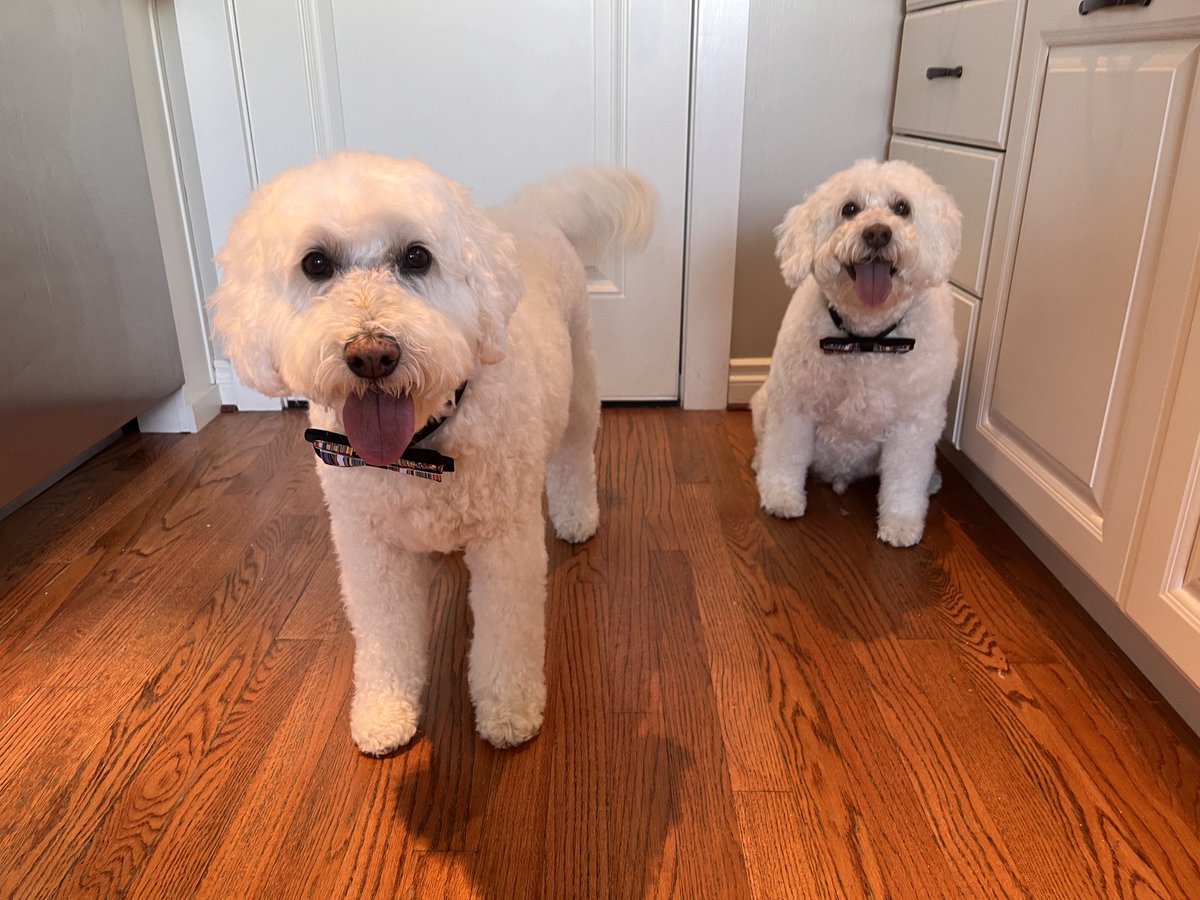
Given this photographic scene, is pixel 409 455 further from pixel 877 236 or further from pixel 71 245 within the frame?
pixel 71 245

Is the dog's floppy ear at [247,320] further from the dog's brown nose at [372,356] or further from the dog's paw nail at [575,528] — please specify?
the dog's paw nail at [575,528]

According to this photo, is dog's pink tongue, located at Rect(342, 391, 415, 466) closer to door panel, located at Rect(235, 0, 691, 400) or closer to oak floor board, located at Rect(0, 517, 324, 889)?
oak floor board, located at Rect(0, 517, 324, 889)

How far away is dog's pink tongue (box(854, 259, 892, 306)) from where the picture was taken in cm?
177

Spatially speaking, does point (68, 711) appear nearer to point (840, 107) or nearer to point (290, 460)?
point (290, 460)

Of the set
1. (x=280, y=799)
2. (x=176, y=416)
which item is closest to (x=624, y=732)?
(x=280, y=799)

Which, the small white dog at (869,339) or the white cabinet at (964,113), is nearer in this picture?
the small white dog at (869,339)

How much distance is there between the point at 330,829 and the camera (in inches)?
48.7

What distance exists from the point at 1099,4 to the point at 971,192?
0.54 meters

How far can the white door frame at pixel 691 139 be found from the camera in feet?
7.71

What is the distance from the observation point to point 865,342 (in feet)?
6.06

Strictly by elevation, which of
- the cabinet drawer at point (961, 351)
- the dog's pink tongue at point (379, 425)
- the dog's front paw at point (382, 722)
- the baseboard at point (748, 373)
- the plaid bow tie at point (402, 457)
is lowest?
the dog's front paw at point (382, 722)

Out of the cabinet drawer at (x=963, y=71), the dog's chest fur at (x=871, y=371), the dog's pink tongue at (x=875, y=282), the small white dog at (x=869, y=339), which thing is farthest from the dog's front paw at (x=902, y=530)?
the cabinet drawer at (x=963, y=71)

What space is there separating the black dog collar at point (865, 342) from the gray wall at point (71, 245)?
68.5 inches

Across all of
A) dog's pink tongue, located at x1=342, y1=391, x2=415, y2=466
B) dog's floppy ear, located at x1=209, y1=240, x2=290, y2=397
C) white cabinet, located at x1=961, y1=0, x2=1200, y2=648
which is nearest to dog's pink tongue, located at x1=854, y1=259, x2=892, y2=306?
white cabinet, located at x1=961, y1=0, x2=1200, y2=648
